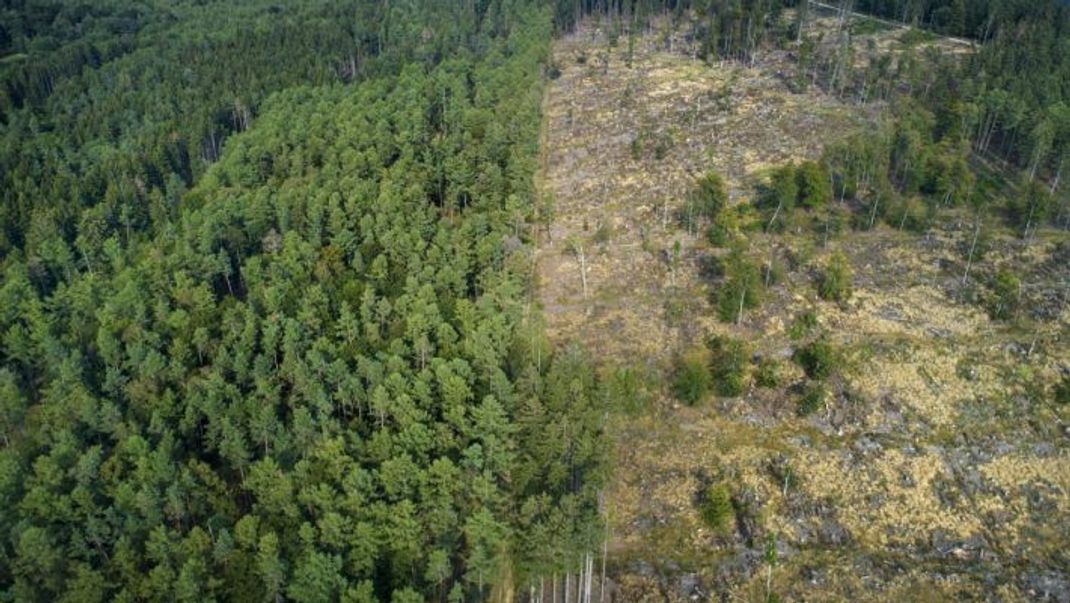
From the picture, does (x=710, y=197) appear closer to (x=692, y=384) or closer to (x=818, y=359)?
(x=818, y=359)

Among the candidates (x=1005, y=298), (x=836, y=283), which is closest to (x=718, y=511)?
(x=836, y=283)

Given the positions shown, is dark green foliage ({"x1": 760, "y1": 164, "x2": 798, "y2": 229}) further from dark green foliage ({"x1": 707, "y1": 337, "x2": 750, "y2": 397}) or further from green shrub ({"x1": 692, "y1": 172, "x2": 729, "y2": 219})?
dark green foliage ({"x1": 707, "y1": 337, "x2": 750, "y2": 397})

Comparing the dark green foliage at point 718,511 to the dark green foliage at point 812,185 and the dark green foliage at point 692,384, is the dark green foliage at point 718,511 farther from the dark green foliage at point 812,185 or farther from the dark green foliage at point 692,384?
the dark green foliage at point 812,185

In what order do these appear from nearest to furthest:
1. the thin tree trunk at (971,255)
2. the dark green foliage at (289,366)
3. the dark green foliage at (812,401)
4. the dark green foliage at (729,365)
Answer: the dark green foliage at (289,366), the dark green foliage at (812,401), the dark green foliage at (729,365), the thin tree trunk at (971,255)

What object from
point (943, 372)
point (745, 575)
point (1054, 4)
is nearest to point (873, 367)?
point (943, 372)

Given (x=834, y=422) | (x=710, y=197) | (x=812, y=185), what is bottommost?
(x=834, y=422)

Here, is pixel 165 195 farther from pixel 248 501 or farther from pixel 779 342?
pixel 779 342

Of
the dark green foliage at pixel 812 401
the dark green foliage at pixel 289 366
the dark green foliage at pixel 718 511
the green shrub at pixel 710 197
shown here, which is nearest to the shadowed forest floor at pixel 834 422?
the dark green foliage at pixel 718 511
